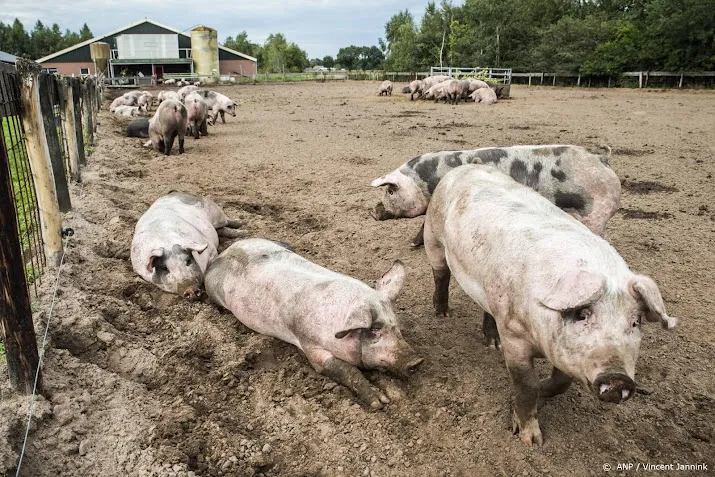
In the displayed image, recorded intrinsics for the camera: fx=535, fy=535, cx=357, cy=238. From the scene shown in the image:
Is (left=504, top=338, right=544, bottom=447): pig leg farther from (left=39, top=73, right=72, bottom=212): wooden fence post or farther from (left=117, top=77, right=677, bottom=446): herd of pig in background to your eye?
(left=39, top=73, right=72, bottom=212): wooden fence post

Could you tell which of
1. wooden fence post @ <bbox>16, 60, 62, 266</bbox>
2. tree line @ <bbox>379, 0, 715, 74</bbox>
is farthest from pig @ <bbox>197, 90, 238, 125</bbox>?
tree line @ <bbox>379, 0, 715, 74</bbox>

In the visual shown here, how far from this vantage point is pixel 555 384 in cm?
279

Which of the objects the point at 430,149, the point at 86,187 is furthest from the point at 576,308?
the point at 430,149

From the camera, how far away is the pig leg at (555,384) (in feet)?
9.02

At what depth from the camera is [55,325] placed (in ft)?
11.5

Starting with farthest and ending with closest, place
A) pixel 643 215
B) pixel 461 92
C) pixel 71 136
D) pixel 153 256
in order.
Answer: pixel 461 92 < pixel 71 136 < pixel 643 215 < pixel 153 256

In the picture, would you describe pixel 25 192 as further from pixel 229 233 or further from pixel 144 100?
pixel 144 100

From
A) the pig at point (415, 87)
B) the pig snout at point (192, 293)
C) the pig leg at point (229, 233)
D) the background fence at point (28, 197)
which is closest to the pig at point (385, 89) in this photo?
the pig at point (415, 87)

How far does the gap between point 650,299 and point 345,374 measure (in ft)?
5.67

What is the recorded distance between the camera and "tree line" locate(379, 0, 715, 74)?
28.2m

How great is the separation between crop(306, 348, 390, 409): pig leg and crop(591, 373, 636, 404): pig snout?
1300 mm

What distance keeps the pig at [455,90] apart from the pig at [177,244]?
17725mm

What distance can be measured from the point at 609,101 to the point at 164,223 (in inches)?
790

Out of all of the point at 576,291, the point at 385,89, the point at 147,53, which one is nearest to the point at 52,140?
the point at 576,291
